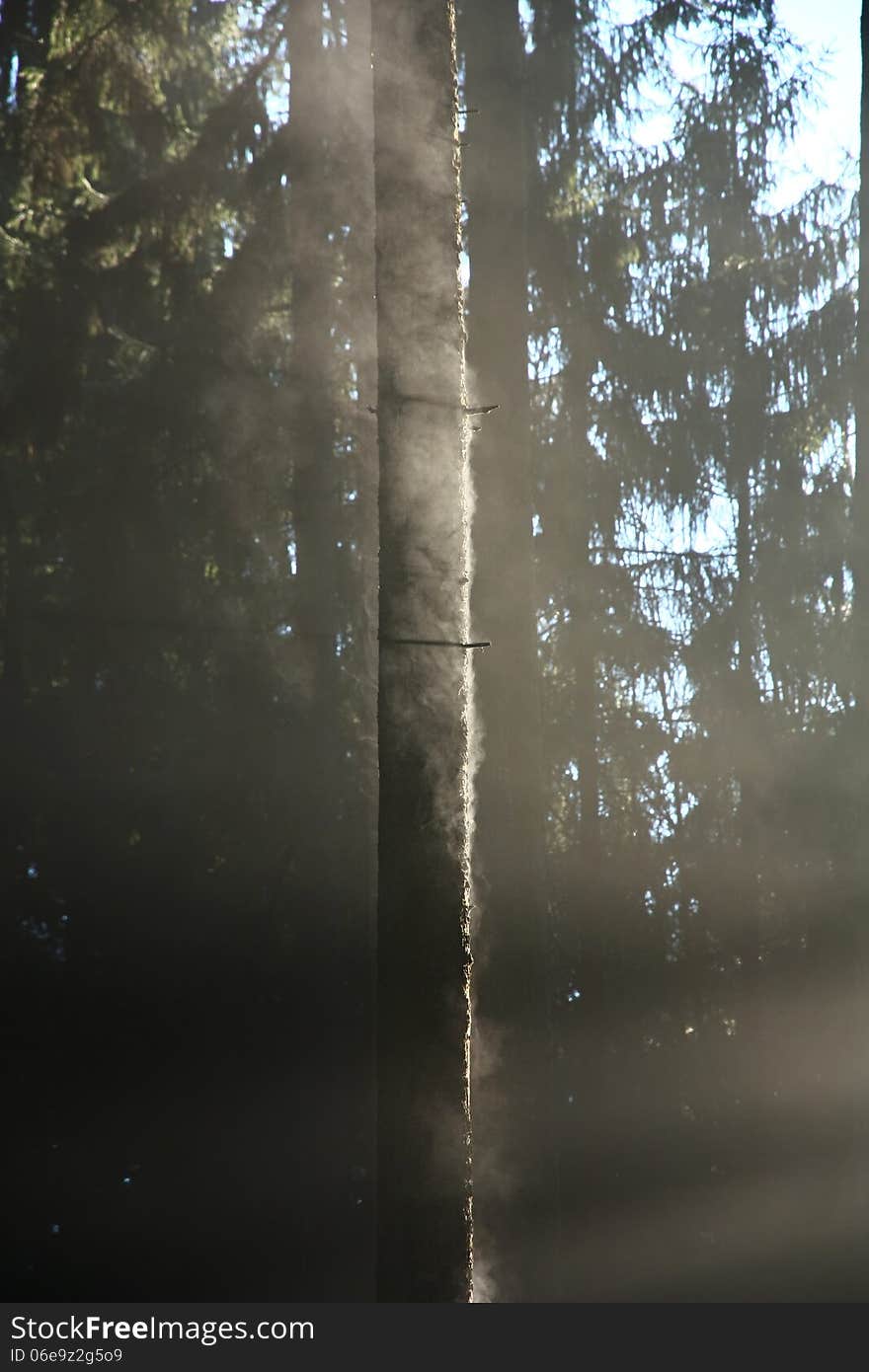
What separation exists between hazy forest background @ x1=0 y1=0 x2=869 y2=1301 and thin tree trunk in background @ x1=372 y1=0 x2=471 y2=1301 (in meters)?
1.26

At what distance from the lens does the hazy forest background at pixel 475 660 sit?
11.1 feet

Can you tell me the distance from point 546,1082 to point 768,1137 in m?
1.09

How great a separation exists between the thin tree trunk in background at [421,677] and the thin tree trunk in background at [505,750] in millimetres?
1252

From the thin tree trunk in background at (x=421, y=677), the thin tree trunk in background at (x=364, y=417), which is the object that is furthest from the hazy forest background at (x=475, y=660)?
the thin tree trunk in background at (x=421, y=677)

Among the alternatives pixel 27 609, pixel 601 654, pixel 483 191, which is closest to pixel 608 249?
pixel 483 191

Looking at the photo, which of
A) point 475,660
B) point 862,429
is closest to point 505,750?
point 475,660

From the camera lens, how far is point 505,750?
3.65 meters

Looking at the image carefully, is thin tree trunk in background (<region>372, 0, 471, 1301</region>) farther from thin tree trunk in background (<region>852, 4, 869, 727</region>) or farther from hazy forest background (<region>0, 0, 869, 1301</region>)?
thin tree trunk in background (<region>852, 4, 869, 727</region>)

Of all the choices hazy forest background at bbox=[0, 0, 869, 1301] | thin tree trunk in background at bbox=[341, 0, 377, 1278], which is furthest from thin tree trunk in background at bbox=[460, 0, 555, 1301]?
thin tree trunk in background at bbox=[341, 0, 377, 1278]

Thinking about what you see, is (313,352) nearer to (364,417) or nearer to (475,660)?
(364,417)

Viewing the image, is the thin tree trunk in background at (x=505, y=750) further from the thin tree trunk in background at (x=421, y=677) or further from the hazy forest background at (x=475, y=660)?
the thin tree trunk in background at (x=421, y=677)

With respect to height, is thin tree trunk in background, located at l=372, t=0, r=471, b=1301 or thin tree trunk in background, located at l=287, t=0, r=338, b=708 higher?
thin tree trunk in background, located at l=287, t=0, r=338, b=708

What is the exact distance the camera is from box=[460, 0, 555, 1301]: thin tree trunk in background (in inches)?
142

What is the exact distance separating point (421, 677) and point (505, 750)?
1.34m
